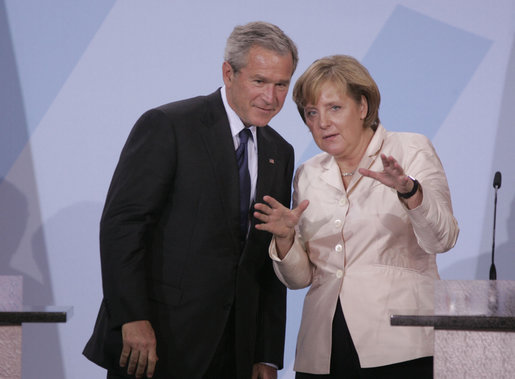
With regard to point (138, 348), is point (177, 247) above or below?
above

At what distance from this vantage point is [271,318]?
2.37 metres

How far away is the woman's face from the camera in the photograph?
2.28m

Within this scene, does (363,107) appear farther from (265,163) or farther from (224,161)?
(224,161)

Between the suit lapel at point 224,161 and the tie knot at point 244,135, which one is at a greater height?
the tie knot at point 244,135

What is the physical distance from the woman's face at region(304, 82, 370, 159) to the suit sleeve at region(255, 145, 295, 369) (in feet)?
0.72

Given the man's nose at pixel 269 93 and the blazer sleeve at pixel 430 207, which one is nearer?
the blazer sleeve at pixel 430 207

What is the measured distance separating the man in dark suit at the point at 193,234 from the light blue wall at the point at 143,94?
5.37 feet

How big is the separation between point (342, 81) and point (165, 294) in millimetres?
857

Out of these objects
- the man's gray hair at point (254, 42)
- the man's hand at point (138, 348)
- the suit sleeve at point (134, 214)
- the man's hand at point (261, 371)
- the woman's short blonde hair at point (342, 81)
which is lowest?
the man's hand at point (261, 371)

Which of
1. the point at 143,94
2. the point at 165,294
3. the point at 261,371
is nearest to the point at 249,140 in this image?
the point at 165,294

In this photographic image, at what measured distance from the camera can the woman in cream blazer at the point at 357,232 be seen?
2.01 m

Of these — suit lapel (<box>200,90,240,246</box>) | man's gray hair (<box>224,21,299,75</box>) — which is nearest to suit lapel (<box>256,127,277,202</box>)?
suit lapel (<box>200,90,240,246</box>)

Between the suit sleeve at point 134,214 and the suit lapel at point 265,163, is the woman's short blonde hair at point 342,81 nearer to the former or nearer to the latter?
the suit lapel at point 265,163

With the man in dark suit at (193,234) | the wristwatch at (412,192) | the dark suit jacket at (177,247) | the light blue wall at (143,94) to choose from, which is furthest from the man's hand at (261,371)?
the light blue wall at (143,94)
